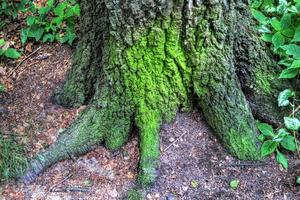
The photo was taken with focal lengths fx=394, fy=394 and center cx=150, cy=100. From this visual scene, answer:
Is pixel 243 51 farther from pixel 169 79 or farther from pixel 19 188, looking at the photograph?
pixel 19 188

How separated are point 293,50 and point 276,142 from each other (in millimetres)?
684

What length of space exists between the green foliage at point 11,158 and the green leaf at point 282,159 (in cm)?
188

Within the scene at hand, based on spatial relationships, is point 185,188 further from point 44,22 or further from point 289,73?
point 44,22

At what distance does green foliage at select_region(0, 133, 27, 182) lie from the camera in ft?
9.66

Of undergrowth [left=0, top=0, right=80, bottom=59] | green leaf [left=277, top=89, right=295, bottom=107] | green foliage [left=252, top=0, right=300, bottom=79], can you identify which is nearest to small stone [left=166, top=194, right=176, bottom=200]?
green leaf [left=277, top=89, right=295, bottom=107]

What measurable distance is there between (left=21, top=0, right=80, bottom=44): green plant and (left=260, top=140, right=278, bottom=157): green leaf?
2.00m

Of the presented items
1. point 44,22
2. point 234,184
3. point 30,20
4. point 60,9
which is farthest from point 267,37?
point 30,20

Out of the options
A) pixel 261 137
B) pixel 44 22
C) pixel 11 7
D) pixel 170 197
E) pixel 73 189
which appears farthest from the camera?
pixel 11 7

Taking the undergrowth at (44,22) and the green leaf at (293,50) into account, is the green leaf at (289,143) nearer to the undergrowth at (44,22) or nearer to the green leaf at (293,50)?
the green leaf at (293,50)

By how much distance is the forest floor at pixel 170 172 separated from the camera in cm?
277

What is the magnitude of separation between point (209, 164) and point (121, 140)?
26.9 inches

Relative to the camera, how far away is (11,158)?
301 centimetres

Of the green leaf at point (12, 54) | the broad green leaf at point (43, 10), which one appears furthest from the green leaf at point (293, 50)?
the green leaf at point (12, 54)

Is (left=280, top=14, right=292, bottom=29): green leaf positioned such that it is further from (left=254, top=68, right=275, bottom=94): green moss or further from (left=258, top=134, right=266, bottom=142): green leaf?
(left=258, top=134, right=266, bottom=142): green leaf
